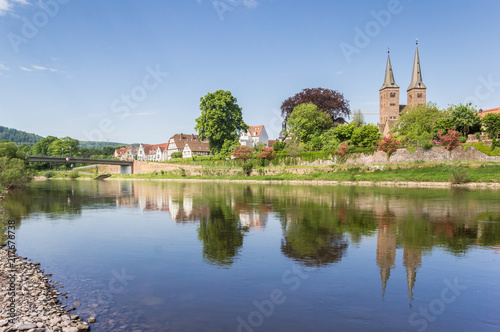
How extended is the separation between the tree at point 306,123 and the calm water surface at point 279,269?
45.5 metres

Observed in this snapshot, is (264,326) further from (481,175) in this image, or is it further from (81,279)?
(481,175)

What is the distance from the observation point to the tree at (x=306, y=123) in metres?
68.0

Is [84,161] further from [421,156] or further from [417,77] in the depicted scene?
[417,77]

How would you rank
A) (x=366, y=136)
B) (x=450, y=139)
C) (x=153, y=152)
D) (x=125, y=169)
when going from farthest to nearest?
(x=153, y=152) < (x=125, y=169) < (x=366, y=136) < (x=450, y=139)

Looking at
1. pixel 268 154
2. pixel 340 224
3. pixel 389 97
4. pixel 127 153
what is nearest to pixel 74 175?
pixel 268 154

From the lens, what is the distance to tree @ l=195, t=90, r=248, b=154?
73938mm

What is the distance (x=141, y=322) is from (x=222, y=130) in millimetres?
68050

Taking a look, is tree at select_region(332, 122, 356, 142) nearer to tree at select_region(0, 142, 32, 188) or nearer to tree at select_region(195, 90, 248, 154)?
tree at select_region(195, 90, 248, 154)

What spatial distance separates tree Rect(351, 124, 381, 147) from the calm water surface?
35.8 m

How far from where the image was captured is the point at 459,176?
42.9m

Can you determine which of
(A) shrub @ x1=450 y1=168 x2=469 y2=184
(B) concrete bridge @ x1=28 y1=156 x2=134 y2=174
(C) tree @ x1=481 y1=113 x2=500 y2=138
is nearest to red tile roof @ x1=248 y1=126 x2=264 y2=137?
(B) concrete bridge @ x1=28 y1=156 x2=134 y2=174

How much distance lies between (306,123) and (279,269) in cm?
5764

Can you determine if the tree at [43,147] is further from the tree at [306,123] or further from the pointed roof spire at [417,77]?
the pointed roof spire at [417,77]

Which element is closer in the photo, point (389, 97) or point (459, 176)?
point (459, 176)
